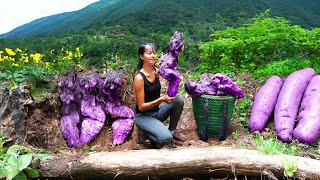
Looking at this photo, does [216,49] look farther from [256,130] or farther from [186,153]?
[186,153]

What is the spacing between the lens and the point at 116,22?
3572cm

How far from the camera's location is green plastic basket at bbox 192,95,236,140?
12.9 ft

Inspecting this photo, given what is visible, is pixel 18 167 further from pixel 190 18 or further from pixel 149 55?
pixel 190 18

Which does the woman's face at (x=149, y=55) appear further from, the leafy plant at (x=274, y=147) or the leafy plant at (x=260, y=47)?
the leafy plant at (x=260, y=47)

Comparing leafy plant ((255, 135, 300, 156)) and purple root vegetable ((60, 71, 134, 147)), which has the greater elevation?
purple root vegetable ((60, 71, 134, 147))

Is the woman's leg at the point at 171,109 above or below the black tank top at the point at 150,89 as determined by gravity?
below

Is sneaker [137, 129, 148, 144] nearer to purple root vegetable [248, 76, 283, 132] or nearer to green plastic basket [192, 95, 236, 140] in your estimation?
green plastic basket [192, 95, 236, 140]

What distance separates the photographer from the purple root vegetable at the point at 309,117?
13.2ft

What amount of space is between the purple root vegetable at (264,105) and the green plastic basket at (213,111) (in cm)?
49

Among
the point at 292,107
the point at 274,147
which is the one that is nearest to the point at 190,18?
the point at 292,107

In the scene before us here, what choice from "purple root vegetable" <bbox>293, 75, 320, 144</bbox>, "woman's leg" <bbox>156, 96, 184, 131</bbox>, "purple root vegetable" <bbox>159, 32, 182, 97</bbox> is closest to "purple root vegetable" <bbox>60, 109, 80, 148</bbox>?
"woman's leg" <bbox>156, 96, 184, 131</bbox>

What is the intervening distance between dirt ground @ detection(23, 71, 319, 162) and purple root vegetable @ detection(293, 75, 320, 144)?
0.41 meters

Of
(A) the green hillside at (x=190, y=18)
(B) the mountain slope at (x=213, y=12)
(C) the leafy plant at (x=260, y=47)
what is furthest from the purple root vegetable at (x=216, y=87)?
(B) the mountain slope at (x=213, y=12)

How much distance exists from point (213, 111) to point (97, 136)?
1.30 meters
